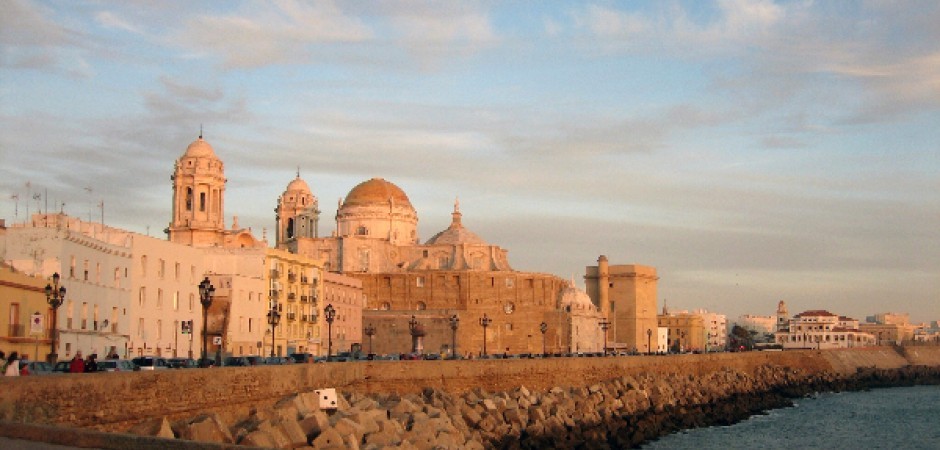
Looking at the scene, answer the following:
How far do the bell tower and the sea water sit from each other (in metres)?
37.8

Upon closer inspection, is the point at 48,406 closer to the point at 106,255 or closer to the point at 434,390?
the point at 434,390

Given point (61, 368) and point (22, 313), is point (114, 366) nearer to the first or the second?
point (61, 368)

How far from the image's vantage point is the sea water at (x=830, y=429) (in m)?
48.9

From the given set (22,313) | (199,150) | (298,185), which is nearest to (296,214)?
(298,185)

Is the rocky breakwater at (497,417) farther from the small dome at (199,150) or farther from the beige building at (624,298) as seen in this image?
the beige building at (624,298)

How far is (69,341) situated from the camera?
141 feet

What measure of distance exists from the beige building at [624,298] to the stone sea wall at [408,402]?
47.9 m

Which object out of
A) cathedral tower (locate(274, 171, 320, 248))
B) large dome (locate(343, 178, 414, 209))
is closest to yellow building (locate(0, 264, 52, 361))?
cathedral tower (locate(274, 171, 320, 248))

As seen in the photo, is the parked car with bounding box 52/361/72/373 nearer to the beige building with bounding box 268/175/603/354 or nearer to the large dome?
the beige building with bounding box 268/175/603/354

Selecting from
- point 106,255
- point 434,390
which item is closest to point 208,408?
point 434,390

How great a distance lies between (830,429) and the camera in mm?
57312

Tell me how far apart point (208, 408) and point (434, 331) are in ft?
235

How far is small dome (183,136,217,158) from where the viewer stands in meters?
74.9

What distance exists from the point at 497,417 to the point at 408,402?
522cm
